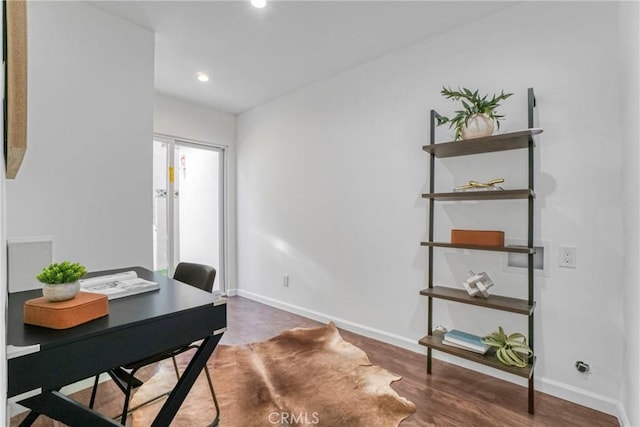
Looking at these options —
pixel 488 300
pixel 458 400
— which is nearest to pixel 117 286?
pixel 458 400

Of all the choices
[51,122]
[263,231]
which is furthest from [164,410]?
[263,231]

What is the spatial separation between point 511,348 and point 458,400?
0.47 meters

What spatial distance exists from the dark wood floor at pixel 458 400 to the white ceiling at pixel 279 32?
2.62 m

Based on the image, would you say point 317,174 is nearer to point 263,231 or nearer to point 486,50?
point 263,231

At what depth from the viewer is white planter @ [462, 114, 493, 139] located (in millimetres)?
2016

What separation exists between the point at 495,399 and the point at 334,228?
1.90m

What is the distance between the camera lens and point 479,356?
2008 mm

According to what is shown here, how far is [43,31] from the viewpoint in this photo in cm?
198

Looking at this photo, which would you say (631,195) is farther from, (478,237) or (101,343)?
(101,343)

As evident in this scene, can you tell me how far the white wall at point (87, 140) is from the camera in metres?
1.96

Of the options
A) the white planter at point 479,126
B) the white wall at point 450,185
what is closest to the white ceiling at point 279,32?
the white wall at point 450,185

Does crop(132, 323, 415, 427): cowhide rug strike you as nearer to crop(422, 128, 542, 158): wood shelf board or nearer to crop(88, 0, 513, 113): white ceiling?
crop(422, 128, 542, 158): wood shelf board

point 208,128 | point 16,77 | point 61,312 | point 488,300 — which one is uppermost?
point 208,128

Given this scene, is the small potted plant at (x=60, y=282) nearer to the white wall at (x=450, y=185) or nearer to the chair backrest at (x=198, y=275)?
the chair backrest at (x=198, y=275)
